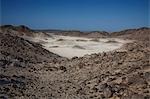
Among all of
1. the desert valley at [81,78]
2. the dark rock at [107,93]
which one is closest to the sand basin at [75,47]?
the desert valley at [81,78]

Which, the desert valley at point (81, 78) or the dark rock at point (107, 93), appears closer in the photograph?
the dark rock at point (107, 93)

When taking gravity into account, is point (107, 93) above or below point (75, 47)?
above

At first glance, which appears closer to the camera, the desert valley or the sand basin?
the desert valley

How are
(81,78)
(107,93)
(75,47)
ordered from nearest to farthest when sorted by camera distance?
(107,93) < (81,78) < (75,47)

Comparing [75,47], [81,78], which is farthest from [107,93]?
[75,47]

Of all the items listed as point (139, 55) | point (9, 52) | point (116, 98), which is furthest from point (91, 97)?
point (9, 52)

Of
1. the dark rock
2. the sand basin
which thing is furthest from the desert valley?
the sand basin

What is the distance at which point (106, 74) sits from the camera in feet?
46.8

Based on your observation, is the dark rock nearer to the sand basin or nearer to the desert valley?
the desert valley

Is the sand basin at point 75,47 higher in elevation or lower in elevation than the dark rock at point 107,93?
lower

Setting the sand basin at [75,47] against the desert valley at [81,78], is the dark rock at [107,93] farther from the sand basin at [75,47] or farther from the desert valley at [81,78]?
the sand basin at [75,47]

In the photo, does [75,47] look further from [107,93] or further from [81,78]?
[107,93]

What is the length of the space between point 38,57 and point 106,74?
8879 mm

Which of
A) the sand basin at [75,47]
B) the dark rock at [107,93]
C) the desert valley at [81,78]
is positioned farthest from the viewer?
the sand basin at [75,47]
